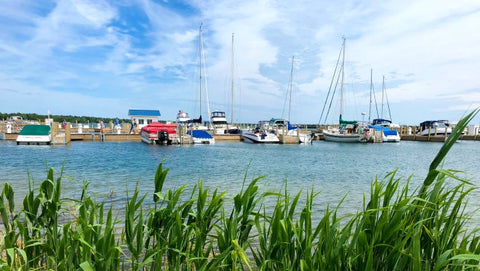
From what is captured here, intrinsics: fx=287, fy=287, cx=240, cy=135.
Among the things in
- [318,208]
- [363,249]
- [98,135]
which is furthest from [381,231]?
[98,135]

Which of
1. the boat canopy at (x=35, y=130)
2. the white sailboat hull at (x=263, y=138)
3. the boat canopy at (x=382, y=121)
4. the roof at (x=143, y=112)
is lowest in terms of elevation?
the white sailboat hull at (x=263, y=138)

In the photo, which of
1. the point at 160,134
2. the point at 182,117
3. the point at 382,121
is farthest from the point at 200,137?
the point at 382,121

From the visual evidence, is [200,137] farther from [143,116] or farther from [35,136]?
[143,116]

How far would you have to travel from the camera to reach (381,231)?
2219mm

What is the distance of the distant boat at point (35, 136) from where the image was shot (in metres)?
29.5

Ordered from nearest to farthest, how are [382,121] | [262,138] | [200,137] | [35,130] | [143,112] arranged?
[35,130], [200,137], [262,138], [143,112], [382,121]

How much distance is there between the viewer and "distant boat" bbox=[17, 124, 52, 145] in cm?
2953

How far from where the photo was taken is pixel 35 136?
29641 millimetres

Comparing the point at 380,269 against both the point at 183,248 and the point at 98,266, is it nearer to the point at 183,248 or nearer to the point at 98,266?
the point at 183,248

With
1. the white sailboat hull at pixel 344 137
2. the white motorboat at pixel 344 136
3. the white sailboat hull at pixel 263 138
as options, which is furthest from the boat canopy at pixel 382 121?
the white sailboat hull at pixel 263 138

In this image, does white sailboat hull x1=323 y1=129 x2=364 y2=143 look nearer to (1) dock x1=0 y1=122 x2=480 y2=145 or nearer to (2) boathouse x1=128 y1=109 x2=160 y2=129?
(1) dock x1=0 y1=122 x2=480 y2=145

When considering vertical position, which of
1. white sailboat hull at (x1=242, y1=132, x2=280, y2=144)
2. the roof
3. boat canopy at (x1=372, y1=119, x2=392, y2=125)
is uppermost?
the roof

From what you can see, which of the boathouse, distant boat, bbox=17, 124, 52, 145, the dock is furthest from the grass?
the boathouse

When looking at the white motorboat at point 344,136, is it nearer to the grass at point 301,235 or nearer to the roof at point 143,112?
the roof at point 143,112
